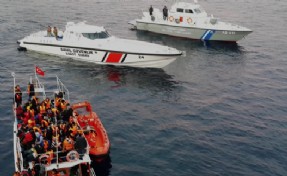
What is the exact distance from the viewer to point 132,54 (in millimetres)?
32500

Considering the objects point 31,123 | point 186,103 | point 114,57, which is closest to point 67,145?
point 31,123

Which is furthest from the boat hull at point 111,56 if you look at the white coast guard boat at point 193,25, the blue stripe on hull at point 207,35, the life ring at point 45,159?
the life ring at point 45,159

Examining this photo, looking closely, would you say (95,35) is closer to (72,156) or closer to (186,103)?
(186,103)

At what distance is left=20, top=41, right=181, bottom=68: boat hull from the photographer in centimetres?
3255

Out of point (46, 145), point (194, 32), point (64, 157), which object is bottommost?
→ point (64, 157)

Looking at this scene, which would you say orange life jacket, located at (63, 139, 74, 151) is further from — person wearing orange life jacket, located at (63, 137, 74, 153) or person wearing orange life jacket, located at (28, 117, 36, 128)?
person wearing orange life jacket, located at (28, 117, 36, 128)

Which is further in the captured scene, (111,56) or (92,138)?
(111,56)

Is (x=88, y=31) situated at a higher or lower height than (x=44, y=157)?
higher

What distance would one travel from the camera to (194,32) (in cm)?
4412

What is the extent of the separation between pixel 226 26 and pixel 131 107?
21.4 meters

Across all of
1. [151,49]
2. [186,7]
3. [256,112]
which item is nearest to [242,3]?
[186,7]

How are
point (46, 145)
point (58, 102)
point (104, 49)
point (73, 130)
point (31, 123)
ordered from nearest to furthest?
point (46, 145) < point (73, 130) < point (31, 123) < point (58, 102) < point (104, 49)

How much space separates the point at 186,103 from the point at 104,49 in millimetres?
10025

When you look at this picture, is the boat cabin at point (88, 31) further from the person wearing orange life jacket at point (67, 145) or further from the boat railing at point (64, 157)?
the boat railing at point (64, 157)
